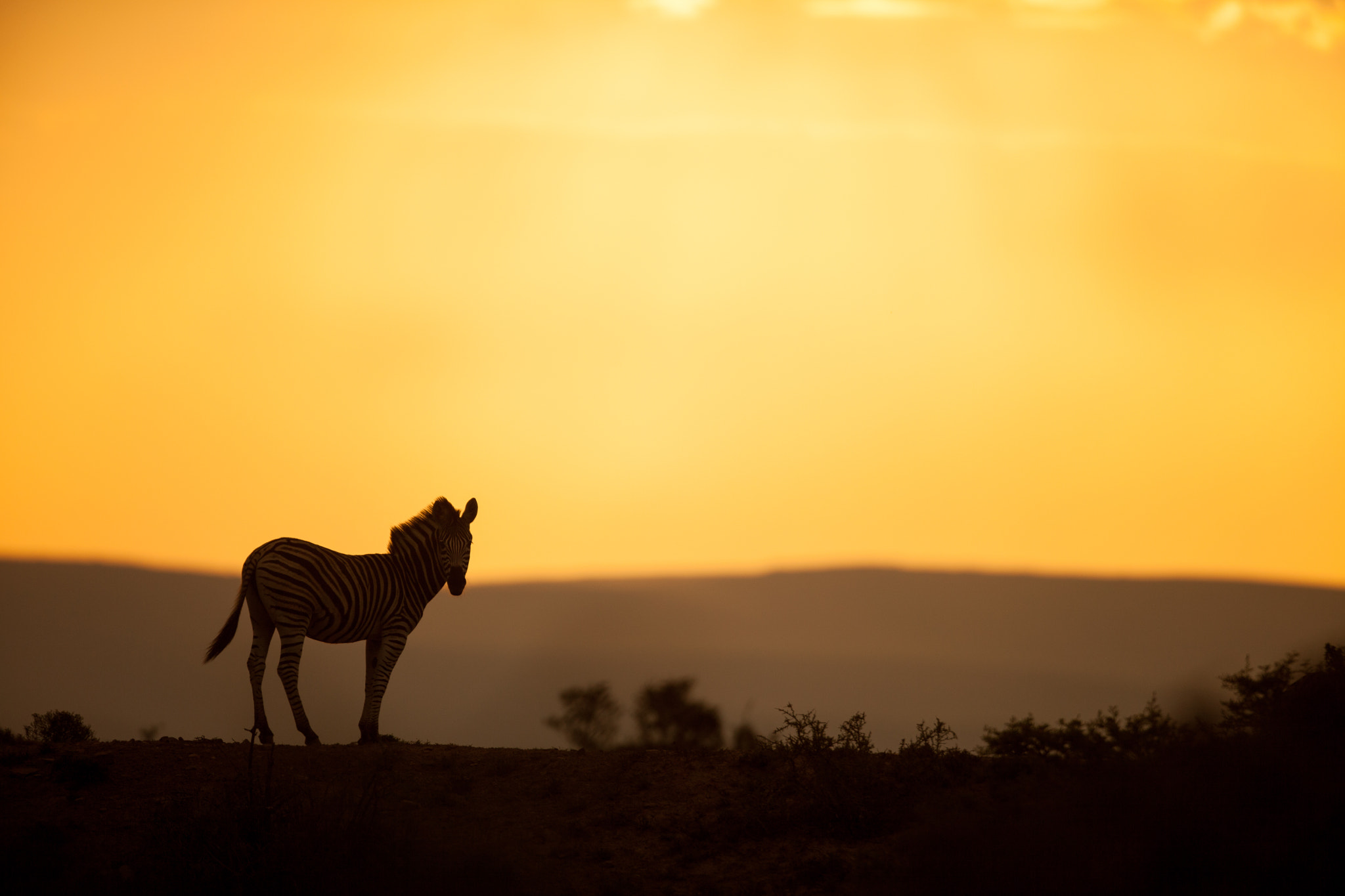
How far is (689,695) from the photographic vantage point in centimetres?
4600

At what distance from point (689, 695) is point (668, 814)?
33.2 meters

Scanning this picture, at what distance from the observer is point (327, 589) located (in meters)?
16.3

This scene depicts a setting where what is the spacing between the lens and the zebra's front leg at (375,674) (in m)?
16.4

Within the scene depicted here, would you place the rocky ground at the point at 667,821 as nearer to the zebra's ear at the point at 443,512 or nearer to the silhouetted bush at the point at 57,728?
the silhouetted bush at the point at 57,728

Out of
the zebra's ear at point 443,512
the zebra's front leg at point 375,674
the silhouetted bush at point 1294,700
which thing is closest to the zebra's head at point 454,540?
the zebra's ear at point 443,512

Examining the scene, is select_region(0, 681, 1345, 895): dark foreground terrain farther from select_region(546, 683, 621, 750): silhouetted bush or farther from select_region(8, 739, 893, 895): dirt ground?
select_region(546, 683, 621, 750): silhouetted bush

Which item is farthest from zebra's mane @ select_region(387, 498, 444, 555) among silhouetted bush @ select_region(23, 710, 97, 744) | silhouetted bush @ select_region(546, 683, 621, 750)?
silhouetted bush @ select_region(546, 683, 621, 750)

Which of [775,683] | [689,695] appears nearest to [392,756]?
[689,695]

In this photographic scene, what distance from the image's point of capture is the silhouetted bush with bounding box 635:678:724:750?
42438 mm

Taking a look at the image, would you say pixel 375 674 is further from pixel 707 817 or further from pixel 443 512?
pixel 707 817

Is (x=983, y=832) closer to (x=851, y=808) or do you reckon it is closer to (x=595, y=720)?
Answer: (x=851, y=808)

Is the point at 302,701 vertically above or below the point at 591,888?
above

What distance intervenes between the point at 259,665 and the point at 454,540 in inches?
143

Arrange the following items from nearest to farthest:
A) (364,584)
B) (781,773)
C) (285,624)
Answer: (781,773), (285,624), (364,584)
